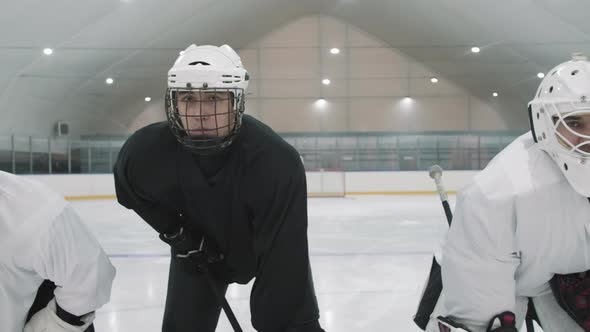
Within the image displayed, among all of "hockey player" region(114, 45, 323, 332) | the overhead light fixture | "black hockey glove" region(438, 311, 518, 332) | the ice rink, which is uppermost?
the overhead light fixture

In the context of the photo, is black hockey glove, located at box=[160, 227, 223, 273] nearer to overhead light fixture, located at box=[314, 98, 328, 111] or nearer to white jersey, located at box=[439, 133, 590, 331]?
white jersey, located at box=[439, 133, 590, 331]

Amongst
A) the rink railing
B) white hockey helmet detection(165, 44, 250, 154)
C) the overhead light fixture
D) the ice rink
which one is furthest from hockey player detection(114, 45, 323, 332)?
the overhead light fixture

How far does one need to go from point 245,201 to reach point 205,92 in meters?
0.33

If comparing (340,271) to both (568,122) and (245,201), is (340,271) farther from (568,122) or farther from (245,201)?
(568,122)

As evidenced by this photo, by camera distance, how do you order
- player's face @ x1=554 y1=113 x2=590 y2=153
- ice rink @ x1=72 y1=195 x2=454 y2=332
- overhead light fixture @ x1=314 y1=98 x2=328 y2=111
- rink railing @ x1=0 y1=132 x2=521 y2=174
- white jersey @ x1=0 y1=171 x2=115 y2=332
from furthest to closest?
overhead light fixture @ x1=314 y1=98 x2=328 y2=111 → rink railing @ x1=0 y1=132 x2=521 y2=174 → ice rink @ x1=72 y1=195 x2=454 y2=332 → player's face @ x1=554 y1=113 x2=590 y2=153 → white jersey @ x1=0 y1=171 x2=115 y2=332

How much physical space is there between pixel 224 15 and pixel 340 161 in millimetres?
4294

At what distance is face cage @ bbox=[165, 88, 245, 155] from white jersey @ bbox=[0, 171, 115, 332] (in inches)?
13.9

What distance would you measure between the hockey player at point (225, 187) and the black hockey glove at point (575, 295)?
686 mm

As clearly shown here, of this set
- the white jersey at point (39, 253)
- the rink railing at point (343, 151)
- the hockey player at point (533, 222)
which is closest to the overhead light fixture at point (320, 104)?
the rink railing at point (343, 151)

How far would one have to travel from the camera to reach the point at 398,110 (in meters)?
15.6

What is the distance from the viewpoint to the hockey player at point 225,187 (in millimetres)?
1633

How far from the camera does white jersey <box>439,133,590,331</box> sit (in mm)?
1585

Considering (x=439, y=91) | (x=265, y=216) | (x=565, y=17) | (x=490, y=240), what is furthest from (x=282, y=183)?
(x=439, y=91)

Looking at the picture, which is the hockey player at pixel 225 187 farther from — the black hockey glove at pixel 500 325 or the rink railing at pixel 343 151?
the rink railing at pixel 343 151
